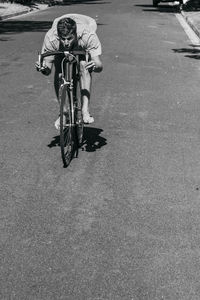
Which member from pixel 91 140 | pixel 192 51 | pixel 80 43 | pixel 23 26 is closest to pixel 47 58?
pixel 80 43

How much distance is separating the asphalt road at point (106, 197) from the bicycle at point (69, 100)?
23 cm

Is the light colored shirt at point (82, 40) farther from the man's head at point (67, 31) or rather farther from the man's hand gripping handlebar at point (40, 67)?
the man's head at point (67, 31)

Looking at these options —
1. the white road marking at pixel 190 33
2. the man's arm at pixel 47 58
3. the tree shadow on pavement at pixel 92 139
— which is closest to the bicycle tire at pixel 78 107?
the tree shadow on pavement at pixel 92 139

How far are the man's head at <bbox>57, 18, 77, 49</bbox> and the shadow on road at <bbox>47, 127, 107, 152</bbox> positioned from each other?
1346mm

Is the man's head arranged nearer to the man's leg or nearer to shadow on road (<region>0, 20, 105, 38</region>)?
the man's leg

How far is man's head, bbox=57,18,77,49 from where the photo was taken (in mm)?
5906

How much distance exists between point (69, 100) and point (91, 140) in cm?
108

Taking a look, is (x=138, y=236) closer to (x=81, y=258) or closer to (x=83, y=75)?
(x=81, y=258)

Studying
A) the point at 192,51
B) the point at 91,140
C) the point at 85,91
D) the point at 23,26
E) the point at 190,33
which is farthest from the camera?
the point at 23,26

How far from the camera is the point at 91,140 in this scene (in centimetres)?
727

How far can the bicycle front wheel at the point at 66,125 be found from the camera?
6000 millimetres

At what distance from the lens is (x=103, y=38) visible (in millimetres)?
18109

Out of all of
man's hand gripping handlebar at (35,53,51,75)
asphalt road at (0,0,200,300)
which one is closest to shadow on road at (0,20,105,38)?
asphalt road at (0,0,200,300)

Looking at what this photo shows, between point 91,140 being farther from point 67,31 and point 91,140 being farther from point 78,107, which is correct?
point 67,31
